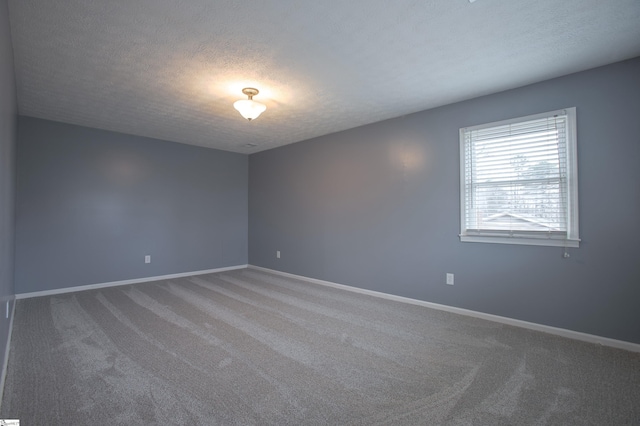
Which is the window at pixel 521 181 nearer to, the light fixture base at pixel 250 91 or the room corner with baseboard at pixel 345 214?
the room corner with baseboard at pixel 345 214

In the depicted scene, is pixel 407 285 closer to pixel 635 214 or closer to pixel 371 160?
pixel 371 160

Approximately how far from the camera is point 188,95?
3.25 meters

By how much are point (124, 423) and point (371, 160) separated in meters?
3.73

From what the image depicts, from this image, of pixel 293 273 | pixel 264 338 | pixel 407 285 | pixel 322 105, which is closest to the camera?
pixel 264 338

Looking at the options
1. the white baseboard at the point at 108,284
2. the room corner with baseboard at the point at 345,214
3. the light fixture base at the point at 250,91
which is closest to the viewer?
the room corner with baseboard at the point at 345,214

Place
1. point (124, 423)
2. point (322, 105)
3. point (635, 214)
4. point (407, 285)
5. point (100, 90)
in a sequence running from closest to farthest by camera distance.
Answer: point (124, 423) < point (635, 214) < point (100, 90) < point (322, 105) < point (407, 285)

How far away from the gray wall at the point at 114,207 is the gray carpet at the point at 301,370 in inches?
36.8

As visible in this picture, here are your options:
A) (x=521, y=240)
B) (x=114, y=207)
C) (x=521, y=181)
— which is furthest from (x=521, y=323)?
(x=114, y=207)

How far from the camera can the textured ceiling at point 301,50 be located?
1.93 metres

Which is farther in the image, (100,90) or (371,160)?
(371,160)

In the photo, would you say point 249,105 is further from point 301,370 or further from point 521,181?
point 521,181

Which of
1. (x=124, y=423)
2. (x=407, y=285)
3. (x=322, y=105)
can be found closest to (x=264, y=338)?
(x=124, y=423)

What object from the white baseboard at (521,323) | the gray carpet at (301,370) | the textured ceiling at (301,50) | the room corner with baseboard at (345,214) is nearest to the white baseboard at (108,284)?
the room corner with baseboard at (345,214)

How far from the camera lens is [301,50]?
94.0 inches
